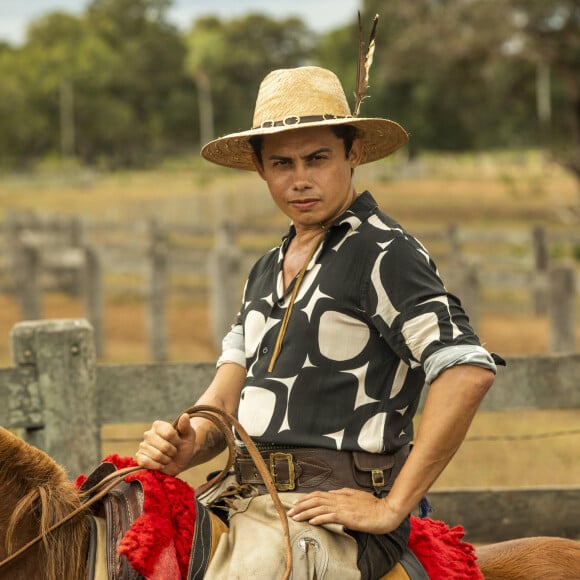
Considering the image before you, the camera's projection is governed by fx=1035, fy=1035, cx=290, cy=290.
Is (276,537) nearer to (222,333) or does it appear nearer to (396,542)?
(396,542)

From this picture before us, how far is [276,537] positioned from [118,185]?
196ft

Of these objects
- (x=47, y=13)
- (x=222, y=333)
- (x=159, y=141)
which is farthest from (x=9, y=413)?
(x=47, y=13)

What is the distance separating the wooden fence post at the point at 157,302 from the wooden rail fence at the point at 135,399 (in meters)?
→ 7.32

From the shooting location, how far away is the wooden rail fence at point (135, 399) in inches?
159

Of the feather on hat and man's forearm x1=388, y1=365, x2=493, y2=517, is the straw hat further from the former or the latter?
man's forearm x1=388, y1=365, x2=493, y2=517

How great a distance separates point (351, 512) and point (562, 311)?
7.88 metres

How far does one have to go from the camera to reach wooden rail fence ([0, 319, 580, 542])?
4039 mm

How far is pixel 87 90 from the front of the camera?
9925cm

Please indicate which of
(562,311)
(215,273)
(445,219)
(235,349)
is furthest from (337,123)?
(445,219)

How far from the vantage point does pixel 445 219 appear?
35.6 meters

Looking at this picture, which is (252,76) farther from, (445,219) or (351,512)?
(351,512)

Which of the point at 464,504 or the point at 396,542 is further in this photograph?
the point at 464,504

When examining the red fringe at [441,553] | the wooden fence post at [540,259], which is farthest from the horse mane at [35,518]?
the wooden fence post at [540,259]

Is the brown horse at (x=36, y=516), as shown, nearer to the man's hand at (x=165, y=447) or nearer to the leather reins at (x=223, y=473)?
the leather reins at (x=223, y=473)
